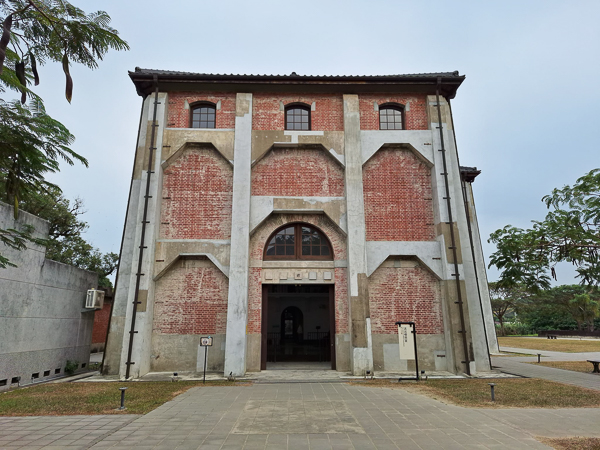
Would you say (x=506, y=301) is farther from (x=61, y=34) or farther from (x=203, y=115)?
(x=61, y=34)

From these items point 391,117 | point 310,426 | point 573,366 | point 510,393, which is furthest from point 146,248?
point 573,366

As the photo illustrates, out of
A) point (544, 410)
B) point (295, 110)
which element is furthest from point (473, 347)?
point (295, 110)

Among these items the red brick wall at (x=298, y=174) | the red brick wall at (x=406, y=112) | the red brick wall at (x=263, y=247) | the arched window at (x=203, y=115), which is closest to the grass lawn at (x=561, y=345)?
the red brick wall at (x=263, y=247)

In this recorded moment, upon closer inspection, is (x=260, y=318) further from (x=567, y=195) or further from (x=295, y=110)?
(x=567, y=195)

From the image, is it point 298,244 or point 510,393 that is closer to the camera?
point 510,393

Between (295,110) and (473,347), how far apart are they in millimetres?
11035

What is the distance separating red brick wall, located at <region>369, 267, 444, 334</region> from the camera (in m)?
13.4

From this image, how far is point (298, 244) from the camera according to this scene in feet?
46.7

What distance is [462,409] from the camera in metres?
7.63

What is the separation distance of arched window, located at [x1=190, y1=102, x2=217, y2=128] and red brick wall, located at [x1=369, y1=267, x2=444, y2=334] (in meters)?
8.76

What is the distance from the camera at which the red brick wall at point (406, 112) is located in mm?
14914

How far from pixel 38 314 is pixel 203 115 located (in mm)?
8977

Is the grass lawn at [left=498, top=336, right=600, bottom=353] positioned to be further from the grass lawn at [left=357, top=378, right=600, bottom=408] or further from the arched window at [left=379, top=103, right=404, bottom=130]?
the arched window at [left=379, top=103, right=404, bottom=130]

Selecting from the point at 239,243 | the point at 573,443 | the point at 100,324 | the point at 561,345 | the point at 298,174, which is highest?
the point at 298,174
